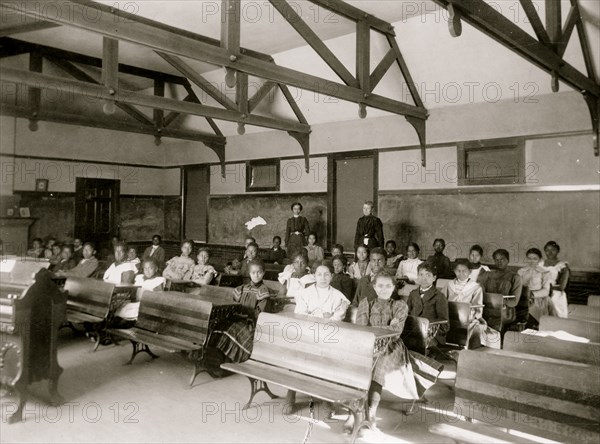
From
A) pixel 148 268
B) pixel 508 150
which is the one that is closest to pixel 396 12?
pixel 508 150

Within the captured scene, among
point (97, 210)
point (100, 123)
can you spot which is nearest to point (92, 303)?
point (100, 123)

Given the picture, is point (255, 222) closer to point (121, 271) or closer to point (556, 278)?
point (121, 271)

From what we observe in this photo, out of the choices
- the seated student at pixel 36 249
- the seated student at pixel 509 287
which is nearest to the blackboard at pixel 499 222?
the seated student at pixel 509 287

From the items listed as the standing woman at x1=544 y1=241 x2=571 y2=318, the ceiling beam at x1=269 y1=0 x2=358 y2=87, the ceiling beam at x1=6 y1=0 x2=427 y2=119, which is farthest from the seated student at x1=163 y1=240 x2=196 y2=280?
the standing woman at x1=544 y1=241 x2=571 y2=318

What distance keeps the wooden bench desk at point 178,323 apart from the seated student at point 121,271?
1476 mm

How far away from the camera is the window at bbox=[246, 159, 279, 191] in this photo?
11164mm

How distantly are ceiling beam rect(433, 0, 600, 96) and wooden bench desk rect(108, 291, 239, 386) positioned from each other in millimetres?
3076

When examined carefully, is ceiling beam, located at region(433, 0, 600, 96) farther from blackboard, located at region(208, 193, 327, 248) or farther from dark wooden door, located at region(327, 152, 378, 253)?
blackboard, located at region(208, 193, 327, 248)

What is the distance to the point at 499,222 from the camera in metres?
7.90

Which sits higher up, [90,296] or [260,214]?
[260,214]

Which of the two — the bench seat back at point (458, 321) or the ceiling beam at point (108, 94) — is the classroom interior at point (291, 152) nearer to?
the ceiling beam at point (108, 94)

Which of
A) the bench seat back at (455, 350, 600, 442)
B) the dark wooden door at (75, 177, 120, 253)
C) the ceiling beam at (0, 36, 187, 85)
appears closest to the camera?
the bench seat back at (455, 350, 600, 442)

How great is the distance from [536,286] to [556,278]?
0.36 m

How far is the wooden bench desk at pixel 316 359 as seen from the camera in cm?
327
